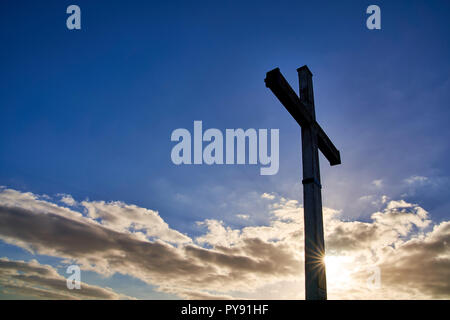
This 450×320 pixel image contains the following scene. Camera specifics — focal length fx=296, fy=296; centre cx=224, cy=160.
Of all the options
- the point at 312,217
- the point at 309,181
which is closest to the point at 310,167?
the point at 309,181

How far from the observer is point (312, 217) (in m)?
4.64

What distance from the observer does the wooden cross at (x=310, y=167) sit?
13.9ft

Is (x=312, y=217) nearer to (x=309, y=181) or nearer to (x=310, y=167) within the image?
(x=309, y=181)

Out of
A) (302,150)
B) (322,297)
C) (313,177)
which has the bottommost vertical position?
(322,297)

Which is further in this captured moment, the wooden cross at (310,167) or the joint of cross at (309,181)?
the joint of cross at (309,181)

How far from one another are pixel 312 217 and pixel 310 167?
88 centimetres

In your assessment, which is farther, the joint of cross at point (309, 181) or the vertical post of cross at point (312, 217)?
the joint of cross at point (309, 181)

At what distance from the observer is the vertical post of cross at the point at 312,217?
4196mm

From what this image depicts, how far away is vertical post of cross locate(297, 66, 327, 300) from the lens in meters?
4.20
